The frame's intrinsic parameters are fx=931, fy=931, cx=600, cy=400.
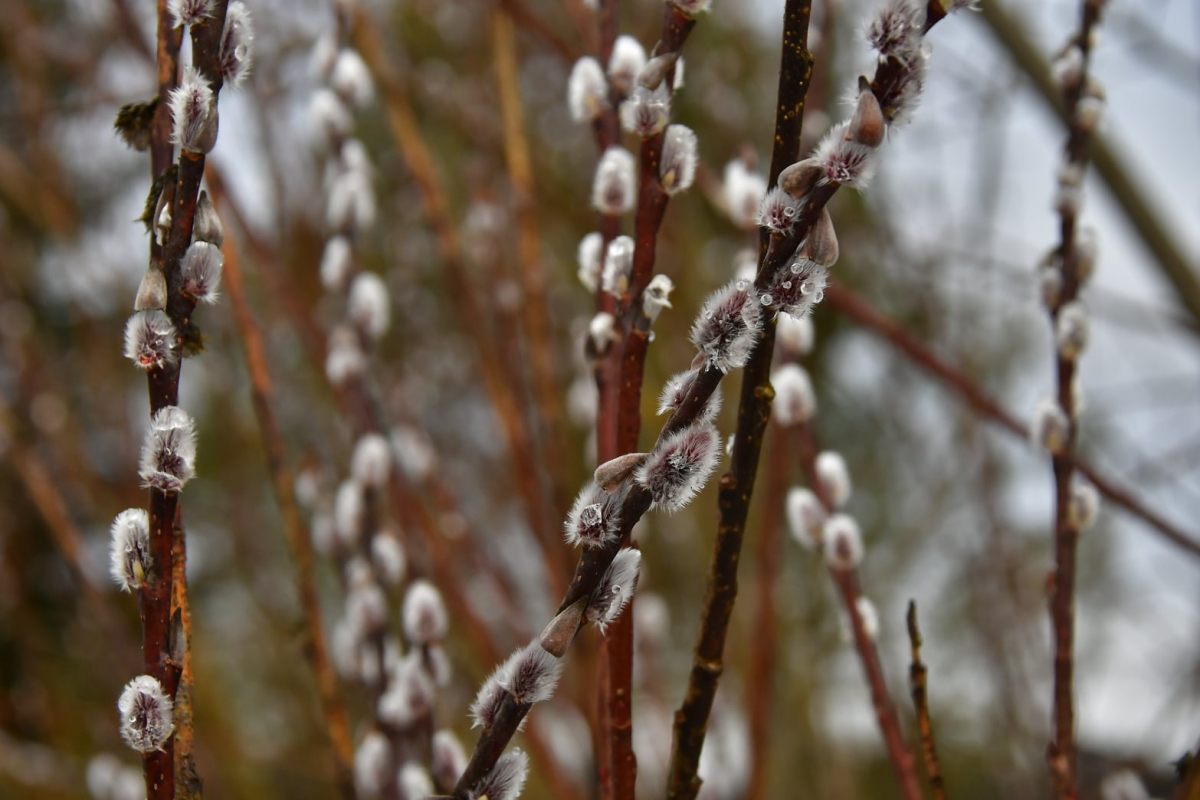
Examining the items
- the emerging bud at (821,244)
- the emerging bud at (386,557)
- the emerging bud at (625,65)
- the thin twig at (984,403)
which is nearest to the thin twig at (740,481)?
the emerging bud at (821,244)

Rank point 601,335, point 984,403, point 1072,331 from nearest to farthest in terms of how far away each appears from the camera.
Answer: point 601,335 → point 1072,331 → point 984,403


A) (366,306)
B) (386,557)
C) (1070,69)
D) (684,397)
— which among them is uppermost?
(366,306)

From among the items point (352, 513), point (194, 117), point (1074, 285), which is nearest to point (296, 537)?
point (352, 513)

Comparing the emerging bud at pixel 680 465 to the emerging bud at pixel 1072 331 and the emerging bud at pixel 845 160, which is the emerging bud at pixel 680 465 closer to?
the emerging bud at pixel 845 160

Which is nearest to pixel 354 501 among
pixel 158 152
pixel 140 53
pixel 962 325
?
pixel 158 152

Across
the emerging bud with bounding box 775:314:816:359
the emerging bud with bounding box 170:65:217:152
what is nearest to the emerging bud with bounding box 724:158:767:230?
the emerging bud with bounding box 775:314:816:359

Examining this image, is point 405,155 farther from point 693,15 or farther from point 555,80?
point 555,80

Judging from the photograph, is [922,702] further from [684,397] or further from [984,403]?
[984,403]
